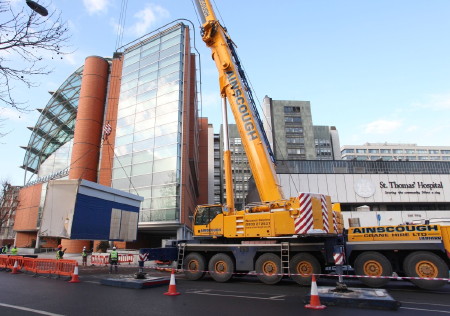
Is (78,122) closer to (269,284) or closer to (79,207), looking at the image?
(79,207)

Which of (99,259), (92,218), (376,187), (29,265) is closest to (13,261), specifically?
(29,265)

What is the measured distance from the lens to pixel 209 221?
13805 mm

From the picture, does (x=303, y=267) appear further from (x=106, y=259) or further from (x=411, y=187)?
(x=411, y=187)

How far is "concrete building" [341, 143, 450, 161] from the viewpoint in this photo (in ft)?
406

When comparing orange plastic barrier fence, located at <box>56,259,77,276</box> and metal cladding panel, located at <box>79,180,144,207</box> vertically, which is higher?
metal cladding panel, located at <box>79,180,144,207</box>

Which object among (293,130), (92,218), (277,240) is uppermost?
(293,130)

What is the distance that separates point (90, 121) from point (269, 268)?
33.7 metres

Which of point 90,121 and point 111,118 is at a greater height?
point 111,118

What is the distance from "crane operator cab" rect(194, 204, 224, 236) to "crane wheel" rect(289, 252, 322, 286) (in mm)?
3385

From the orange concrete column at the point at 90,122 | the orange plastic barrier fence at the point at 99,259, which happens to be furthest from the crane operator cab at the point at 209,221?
the orange concrete column at the point at 90,122

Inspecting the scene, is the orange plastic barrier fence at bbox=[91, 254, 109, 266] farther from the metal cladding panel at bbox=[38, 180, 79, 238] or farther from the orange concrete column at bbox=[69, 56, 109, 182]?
the orange concrete column at bbox=[69, 56, 109, 182]

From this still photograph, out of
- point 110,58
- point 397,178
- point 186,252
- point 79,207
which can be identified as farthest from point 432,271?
point 110,58

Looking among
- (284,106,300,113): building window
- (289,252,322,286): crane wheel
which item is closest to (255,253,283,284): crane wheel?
(289,252,322,286): crane wheel

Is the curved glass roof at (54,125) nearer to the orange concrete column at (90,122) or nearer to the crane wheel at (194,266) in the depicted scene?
the orange concrete column at (90,122)
